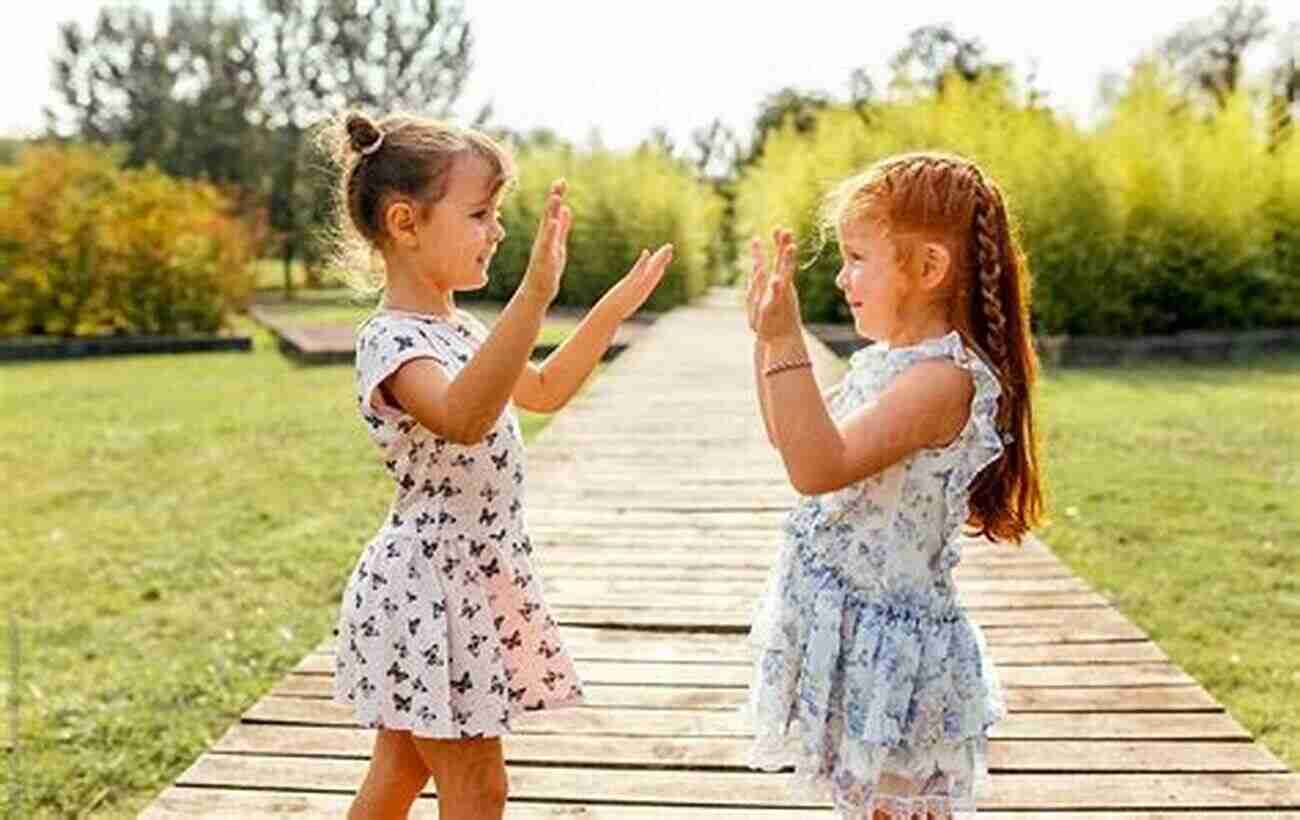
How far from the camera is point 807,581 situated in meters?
1.94

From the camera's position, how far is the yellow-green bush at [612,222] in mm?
18719

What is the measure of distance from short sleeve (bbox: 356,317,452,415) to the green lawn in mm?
1705


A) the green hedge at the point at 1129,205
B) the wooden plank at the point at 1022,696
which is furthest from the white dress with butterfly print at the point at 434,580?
the green hedge at the point at 1129,205

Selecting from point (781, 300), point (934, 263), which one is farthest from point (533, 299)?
point (934, 263)

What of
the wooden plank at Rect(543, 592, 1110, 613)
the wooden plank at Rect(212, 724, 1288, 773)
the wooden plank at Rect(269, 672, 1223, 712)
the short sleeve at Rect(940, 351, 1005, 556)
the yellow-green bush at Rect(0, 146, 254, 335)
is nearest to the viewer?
the short sleeve at Rect(940, 351, 1005, 556)

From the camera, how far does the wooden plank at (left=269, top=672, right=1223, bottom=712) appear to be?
3.07 m

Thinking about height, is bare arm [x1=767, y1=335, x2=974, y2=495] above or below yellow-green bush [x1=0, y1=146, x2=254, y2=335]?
above

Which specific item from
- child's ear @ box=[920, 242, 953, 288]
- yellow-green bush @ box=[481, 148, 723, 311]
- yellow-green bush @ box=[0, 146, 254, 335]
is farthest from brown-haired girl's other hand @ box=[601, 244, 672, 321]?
yellow-green bush @ box=[481, 148, 723, 311]

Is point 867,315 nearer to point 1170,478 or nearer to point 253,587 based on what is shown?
point 253,587

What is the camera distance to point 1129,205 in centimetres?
1430

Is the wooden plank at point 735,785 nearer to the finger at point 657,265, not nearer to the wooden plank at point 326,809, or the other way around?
the wooden plank at point 326,809

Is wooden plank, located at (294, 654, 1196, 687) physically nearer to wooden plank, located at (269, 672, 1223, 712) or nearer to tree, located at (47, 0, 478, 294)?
wooden plank, located at (269, 672, 1223, 712)

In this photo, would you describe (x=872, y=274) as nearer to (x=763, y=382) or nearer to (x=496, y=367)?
(x=763, y=382)

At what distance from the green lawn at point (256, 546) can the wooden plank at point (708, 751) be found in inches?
20.9
